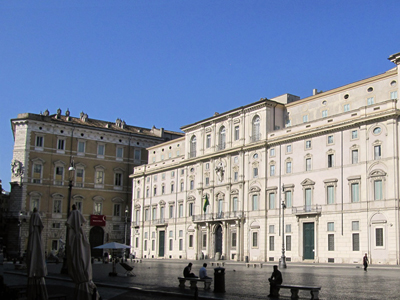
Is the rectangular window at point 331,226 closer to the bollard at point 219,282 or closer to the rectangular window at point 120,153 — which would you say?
the bollard at point 219,282

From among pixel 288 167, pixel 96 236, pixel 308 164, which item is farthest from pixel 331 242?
pixel 96 236

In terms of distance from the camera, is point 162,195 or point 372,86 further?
point 162,195

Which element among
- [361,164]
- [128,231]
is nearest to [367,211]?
[361,164]

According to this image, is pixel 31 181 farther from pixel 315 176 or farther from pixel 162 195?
pixel 315 176

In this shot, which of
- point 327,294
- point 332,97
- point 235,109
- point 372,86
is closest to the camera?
point 327,294

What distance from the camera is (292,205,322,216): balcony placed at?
44438 mm

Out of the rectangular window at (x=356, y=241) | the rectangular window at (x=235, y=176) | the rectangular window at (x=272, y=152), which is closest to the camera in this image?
the rectangular window at (x=356, y=241)

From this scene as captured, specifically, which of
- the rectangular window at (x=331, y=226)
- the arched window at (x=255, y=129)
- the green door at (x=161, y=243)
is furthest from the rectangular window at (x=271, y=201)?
the green door at (x=161, y=243)

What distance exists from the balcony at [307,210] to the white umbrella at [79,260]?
35.3 metres

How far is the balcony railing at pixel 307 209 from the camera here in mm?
44500

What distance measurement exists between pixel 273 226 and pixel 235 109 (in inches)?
509

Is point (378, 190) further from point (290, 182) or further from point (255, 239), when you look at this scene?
point (255, 239)

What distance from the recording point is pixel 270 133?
50.2 m

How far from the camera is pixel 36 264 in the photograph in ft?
45.2
